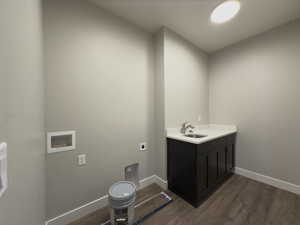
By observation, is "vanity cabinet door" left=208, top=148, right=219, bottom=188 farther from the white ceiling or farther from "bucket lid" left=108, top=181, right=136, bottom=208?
the white ceiling

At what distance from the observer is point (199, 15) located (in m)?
1.70

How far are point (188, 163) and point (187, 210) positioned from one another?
0.54 metres

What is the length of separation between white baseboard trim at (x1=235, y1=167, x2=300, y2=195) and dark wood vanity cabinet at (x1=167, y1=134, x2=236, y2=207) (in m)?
0.48

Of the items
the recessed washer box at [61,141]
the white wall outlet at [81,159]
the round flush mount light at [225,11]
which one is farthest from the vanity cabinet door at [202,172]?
the round flush mount light at [225,11]

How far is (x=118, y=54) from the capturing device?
5.48ft

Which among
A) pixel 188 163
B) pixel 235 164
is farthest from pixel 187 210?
pixel 235 164

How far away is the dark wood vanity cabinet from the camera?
151 cm

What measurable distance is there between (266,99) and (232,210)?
1781 millimetres

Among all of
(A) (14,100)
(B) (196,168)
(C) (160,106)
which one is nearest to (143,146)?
(C) (160,106)

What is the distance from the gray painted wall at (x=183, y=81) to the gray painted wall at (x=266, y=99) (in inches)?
15.8

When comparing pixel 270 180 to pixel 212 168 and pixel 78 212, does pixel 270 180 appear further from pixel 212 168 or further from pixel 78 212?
pixel 78 212

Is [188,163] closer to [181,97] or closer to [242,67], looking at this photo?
[181,97]

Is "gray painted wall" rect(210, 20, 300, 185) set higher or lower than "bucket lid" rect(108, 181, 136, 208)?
higher

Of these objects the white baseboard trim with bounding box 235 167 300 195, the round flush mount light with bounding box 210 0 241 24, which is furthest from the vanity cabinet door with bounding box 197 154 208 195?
the round flush mount light with bounding box 210 0 241 24
